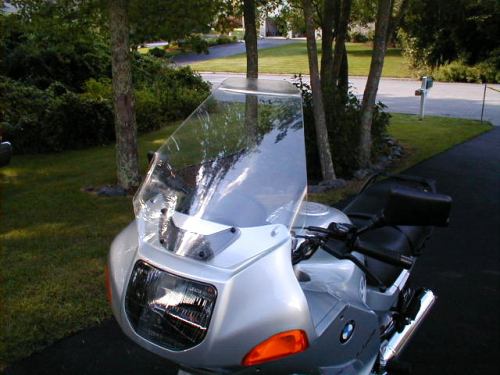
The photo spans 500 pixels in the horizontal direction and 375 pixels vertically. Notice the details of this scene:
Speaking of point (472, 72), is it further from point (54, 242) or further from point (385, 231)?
point (385, 231)

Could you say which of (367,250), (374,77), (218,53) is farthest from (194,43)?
(218,53)

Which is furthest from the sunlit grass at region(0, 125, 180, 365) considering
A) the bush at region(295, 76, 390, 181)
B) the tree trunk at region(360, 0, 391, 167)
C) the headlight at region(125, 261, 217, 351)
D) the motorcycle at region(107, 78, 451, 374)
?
the tree trunk at region(360, 0, 391, 167)

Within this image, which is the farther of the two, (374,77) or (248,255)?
(374,77)

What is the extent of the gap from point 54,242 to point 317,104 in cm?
386

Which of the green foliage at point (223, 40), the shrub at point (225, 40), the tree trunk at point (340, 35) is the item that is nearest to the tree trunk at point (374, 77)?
the tree trunk at point (340, 35)

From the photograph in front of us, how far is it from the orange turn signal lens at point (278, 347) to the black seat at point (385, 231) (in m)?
1.11

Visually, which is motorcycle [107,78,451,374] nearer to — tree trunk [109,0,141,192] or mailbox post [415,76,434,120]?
tree trunk [109,0,141,192]

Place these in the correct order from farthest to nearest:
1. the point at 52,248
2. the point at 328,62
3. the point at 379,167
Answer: the point at 328,62 → the point at 379,167 → the point at 52,248

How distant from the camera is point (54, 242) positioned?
5.15 metres

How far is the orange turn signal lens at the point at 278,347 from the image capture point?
65.3 inches

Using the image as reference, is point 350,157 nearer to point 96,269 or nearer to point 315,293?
point 96,269

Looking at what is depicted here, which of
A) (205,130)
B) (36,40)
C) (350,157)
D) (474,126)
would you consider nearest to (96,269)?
(205,130)

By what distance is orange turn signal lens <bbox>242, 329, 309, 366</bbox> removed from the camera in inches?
65.3

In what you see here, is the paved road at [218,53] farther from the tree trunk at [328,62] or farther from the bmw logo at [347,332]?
the bmw logo at [347,332]
